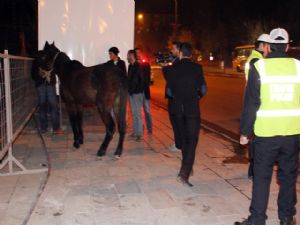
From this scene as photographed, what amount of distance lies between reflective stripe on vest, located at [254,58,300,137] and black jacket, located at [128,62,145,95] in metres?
4.96

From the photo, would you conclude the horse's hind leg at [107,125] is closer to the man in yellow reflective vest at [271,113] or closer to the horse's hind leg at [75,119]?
the horse's hind leg at [75,119]

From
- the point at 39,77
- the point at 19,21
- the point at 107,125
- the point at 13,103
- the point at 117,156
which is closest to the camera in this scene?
the point at 117,156

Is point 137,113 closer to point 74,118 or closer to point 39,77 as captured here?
point 74,118

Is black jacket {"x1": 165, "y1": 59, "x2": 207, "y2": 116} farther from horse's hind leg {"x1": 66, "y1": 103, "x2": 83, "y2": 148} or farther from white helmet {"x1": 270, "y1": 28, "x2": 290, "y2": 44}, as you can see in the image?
horse's hind leg {"x1": 66, "y1": 103, "x2": 83, "y2": 148}

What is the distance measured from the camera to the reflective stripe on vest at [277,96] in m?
4.15

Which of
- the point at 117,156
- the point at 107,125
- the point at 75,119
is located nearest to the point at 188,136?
the point at 117,156

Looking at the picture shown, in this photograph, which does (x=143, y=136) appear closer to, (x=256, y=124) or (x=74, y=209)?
(x=74, y=209)

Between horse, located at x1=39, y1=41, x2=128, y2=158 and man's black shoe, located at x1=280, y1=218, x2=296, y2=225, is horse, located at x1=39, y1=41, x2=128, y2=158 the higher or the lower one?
the higher one

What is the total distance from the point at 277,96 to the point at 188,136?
6.56ft

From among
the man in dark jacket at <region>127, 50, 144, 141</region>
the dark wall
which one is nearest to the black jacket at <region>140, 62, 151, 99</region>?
the man in dark jacket at <region>127, 50, 144, 141</region>

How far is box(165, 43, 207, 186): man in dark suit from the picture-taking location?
5.82 m

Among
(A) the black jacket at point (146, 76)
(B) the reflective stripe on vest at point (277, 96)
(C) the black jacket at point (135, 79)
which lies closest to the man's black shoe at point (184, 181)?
(B) the reflective stripe on vest at point (277, 96)

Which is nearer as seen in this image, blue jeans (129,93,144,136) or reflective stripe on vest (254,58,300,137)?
reflective stripe on vest (254,58,300,137)

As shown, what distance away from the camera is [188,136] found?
5.97 m
